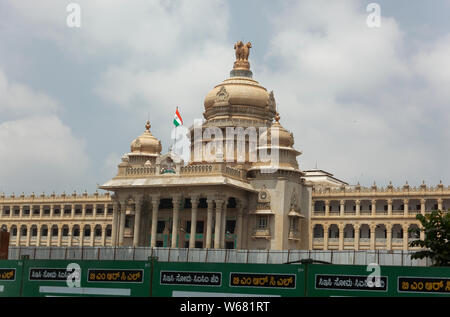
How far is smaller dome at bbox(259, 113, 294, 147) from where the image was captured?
73125mm

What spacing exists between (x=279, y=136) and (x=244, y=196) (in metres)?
6.87

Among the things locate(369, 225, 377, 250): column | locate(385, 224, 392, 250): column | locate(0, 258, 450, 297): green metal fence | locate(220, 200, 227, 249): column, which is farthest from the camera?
locate(369, 225, 377, 250): column

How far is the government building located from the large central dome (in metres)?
0.11

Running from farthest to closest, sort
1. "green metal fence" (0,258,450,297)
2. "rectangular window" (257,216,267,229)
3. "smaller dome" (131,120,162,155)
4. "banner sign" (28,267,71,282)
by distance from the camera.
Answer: "smaller dome" (131,120,162,155), "rectangular window" (257,216,267,229), "banner sign" (28,267,71,282), "green metal fence" (0,258,450,297)

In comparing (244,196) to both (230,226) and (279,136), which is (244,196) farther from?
(279,136)

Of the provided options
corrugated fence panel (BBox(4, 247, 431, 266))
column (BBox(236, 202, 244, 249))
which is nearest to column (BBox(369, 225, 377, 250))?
column (BBox(236, 202, 244, 249))

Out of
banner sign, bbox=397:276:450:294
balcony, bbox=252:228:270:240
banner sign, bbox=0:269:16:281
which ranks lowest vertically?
banner sign, bbox=0:269:16:281

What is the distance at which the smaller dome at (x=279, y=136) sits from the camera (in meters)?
73.1

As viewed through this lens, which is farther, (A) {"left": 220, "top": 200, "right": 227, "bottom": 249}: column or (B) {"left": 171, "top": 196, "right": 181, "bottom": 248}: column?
(B) {"left": 171, "top": 196, "right": 181, "bottom": 248}: column

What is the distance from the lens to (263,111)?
270 feet

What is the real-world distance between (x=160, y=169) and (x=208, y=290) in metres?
40.3

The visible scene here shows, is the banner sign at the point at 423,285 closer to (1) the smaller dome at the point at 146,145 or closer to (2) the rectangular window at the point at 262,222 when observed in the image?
(2) the rectangular window at the point at 262,222

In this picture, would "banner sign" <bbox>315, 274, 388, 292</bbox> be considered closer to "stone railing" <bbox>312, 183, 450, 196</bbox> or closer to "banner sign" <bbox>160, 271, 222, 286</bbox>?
"banner sign" <bbox>160, 271, 222, 286</bbox>

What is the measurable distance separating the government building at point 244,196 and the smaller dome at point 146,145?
11 cm
